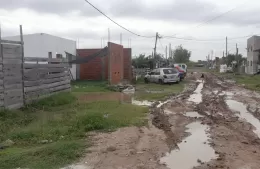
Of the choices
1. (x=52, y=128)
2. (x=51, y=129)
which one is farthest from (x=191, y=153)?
(x=52, y=128)

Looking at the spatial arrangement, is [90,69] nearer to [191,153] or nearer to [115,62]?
[115,62]

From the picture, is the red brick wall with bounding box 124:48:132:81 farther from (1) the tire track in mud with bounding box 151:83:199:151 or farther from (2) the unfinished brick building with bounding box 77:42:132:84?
(1) the tire track in mud with bounding box 151:83:199:151

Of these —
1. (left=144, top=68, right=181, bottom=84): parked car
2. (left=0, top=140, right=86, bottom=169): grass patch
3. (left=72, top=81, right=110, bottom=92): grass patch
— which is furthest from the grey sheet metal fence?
(left=144, top=68, right=181, bottom=84): parked car

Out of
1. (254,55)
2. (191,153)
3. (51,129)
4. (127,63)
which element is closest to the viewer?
(191,153)

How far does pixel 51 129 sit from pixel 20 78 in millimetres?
4179

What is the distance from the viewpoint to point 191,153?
702cm

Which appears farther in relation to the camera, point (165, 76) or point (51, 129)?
point (165, 76)

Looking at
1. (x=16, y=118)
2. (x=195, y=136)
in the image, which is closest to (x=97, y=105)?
(x=16, y=118)

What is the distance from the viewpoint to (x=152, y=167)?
235 inches

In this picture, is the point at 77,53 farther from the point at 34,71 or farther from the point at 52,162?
the point at 52,162

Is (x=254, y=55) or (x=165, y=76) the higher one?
(x=254, y=55)

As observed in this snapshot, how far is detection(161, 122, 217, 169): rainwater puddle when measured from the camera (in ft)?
20.7

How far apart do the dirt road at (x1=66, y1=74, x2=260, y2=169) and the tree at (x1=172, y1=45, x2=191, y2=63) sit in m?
96.0

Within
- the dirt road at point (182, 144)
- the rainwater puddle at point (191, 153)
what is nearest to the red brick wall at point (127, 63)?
the dirt road at point (182, 144)
